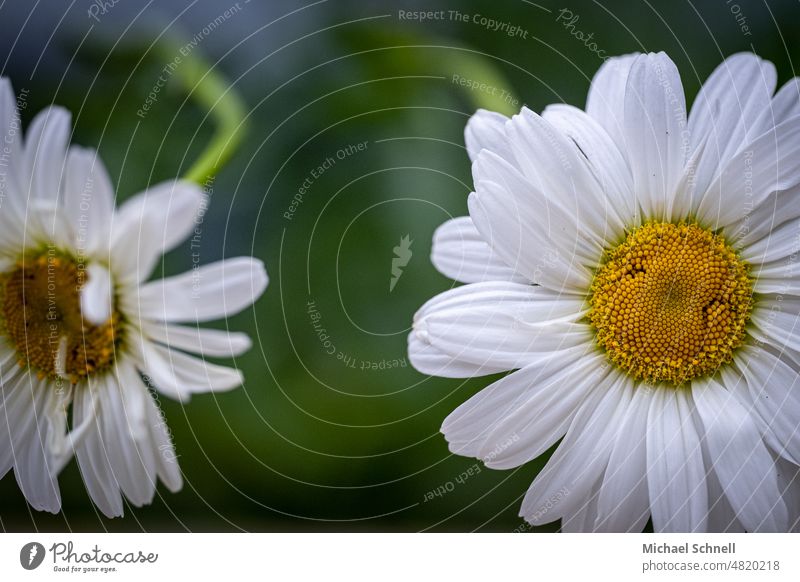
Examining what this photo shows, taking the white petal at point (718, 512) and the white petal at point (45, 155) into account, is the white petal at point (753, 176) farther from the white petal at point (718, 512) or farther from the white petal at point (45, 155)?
the white petal at point (45, 155)

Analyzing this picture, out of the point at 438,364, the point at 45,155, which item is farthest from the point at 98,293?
the point at 438,364

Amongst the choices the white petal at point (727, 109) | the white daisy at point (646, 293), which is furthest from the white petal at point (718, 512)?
the white petal at point (727, 109)

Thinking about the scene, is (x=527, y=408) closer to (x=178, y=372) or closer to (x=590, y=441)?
(x=590, y=441)

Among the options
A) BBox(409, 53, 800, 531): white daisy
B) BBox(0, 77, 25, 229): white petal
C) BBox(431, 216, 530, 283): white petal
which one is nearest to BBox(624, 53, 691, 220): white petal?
BBox(409, 53, 800, 531): white daisy

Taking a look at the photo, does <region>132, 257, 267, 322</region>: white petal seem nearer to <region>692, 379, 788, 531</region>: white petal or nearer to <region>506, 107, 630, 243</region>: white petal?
<region>506, 107, 630, 243</region>: white petal
